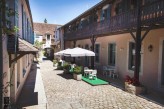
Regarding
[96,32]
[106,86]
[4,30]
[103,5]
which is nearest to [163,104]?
[106,86]

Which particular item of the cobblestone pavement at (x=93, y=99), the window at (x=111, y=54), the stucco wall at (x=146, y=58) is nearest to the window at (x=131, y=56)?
the stucco wall at (x=146, y=58)

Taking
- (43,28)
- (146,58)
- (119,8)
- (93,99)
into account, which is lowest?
(93,99)

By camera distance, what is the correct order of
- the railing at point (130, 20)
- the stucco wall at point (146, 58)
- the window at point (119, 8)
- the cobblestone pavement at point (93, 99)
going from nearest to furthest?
the cobblestone pavement at point (93, 99), the railing at point (130, 20), the stucco wall at point (146, 58), the window at point (119, 8)

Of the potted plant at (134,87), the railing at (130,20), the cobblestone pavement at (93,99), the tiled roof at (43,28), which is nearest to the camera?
the cobblestone pavement at (93,99)

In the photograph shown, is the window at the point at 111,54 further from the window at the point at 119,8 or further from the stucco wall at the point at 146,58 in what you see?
the window at the point at 119,8

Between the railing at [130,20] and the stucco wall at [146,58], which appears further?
the stucco wall at [146,58]

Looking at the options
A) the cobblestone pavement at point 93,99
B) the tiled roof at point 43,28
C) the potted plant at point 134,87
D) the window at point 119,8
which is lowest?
the cobblestone pavement at point 93,99

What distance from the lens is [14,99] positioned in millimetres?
8062

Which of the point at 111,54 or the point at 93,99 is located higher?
the point at 111,54

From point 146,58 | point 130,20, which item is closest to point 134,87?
point 146,58

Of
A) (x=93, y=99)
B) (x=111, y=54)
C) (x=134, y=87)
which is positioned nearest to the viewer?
(x=93, y=99)

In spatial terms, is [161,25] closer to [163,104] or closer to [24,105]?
[163,104]

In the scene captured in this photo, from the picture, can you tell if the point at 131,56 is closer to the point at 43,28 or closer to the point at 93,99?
the point at 93,99

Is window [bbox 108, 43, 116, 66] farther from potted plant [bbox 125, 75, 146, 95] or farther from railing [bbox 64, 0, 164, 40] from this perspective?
potted plant [bbox 125, 75, 146, 95]
